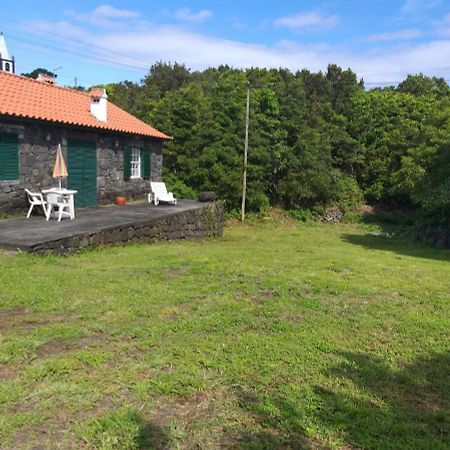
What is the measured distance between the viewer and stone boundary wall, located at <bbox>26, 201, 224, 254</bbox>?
7594 millimetres

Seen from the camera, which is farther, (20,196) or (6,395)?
(20,196)

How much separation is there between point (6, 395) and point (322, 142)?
23937 mm

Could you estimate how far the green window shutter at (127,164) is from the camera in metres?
15.1

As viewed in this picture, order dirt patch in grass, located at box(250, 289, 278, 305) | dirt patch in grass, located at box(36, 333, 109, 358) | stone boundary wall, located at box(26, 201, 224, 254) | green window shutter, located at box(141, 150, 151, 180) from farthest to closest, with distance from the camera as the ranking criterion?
1. green window shutter, located at box(141, 150, 151, 180)
2. stone boundary wall, located at box(26, 201, 224, 254)
3. dirt patch in grass, located at box(250, 289, 278, 305)
4. dirt patch in grass, located at box(36, 333, 109, 358)

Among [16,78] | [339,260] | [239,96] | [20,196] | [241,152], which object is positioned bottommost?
[339,260]

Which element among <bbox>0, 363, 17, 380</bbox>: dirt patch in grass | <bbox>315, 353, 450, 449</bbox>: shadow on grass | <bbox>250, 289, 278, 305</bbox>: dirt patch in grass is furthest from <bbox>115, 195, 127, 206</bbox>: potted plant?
<bbox>315, 353, 450, 449</bbox>: shadow on grass

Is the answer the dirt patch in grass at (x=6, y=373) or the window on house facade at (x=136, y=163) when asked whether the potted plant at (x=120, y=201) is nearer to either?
the window on house facade at (x=136, y=163)

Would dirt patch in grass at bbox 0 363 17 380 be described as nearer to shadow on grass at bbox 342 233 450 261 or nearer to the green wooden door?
the green wooden door

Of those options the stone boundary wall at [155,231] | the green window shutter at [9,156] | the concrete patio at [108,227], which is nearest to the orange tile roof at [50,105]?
the green window shutter at [9,156]

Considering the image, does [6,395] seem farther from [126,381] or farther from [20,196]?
[20,196]

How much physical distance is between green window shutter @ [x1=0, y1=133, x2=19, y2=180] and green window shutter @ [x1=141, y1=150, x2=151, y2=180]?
6.04 metres

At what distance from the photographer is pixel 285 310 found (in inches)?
183

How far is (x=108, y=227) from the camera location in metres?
8.89

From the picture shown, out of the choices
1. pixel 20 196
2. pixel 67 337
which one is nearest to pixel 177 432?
pixel 67 337
